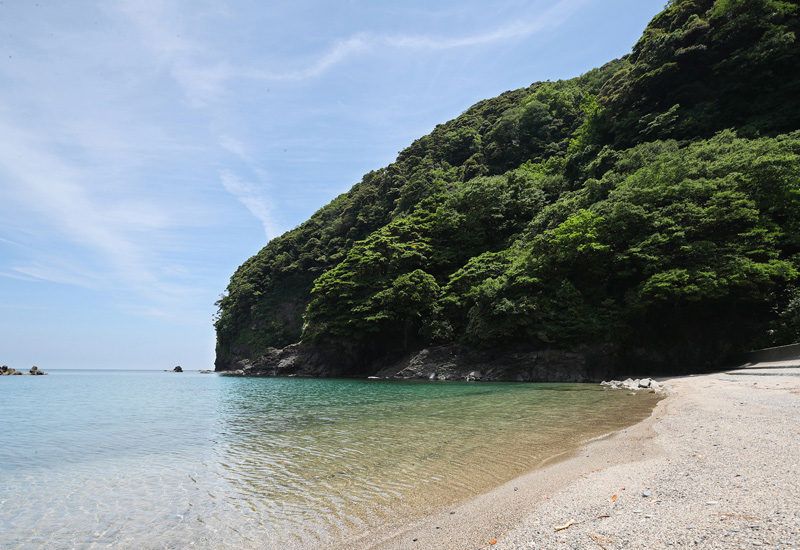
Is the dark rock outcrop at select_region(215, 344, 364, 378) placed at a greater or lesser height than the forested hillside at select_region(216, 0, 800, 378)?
lesser

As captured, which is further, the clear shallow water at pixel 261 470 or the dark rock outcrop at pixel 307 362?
the dark rock outcrop at pixel 307 362

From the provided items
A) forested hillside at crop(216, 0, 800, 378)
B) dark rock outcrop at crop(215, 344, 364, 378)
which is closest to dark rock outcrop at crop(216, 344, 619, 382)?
dark rock outcrop at crop(215, 344, 364, 378)

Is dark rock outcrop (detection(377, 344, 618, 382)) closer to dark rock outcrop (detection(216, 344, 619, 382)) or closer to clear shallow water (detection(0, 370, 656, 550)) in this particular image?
dark rock outcrop (detection(216, 344, 619, 382))

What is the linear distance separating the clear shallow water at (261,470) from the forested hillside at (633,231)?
678 inches

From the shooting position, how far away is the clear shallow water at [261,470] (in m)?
5.40

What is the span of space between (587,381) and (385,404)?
20586mm

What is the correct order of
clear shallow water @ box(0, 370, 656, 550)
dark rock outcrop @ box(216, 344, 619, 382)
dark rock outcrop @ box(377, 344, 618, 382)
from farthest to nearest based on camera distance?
dark rock outcrop @ box(216, 344, 619, 382) < dark rock outcrop @ box(377, 344, 618, 382) < clear shallow water @ box(0, 370, 656, 550)

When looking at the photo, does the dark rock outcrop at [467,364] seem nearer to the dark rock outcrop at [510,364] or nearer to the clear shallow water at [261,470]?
the dark rock outcrop at [510,364]

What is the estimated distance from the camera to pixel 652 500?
441cm

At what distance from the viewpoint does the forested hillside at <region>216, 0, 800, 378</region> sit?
2555cm

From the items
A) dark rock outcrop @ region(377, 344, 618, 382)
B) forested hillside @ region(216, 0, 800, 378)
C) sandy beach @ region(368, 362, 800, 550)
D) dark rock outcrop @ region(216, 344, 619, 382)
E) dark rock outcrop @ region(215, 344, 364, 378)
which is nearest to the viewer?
sandy beach @ region(368, 362, 800, 550)

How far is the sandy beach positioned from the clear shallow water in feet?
2.66

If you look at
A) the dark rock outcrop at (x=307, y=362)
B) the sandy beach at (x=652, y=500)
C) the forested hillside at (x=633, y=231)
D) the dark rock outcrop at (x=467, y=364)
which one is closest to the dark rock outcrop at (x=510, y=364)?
the dark rock outcrop at (x=467, y=364)

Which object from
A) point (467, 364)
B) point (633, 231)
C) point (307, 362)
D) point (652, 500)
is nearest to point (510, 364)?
point (467, 364)
